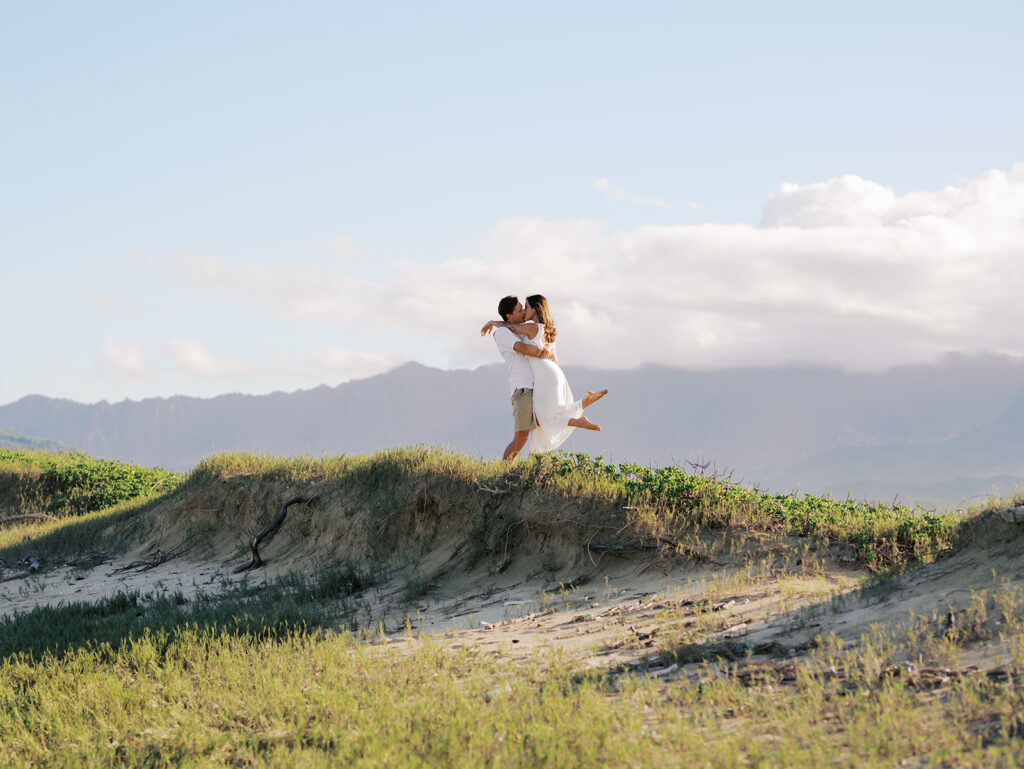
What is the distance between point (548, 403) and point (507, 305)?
1.43 metres

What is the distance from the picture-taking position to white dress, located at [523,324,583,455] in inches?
437

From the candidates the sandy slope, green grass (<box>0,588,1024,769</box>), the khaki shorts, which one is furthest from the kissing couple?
green grass (<box>0,588,1024,769</box>)

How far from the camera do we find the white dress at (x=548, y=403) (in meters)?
11.1

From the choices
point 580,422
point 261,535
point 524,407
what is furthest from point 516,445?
point 261,535

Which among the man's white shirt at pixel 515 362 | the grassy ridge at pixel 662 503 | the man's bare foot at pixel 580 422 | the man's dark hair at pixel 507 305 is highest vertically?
the man's dark hair at pixel 507 305

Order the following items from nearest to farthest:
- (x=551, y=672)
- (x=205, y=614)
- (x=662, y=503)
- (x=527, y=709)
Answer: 1. (x=527, y=709)
2. (x=551, y=672)
3. (x=205, y=614)
4. (x=662, y=503)

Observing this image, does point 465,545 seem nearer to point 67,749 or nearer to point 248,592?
point 248,592

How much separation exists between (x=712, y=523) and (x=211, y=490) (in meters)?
9.81

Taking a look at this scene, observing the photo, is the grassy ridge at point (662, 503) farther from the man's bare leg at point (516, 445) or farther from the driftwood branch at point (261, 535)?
the driftwood branch at point (261, 535)

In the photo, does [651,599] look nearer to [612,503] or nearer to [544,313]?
[612,503]

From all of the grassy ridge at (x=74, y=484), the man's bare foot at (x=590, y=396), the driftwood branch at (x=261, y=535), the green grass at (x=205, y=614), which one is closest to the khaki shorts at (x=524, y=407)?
the man's bare foot at (x=590, y=396)

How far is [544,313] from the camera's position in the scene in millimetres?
11258

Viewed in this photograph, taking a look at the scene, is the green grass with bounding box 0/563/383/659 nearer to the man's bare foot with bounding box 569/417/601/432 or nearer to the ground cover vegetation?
the ground cover vegetation

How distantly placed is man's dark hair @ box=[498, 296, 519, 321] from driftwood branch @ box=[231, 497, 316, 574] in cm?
451
